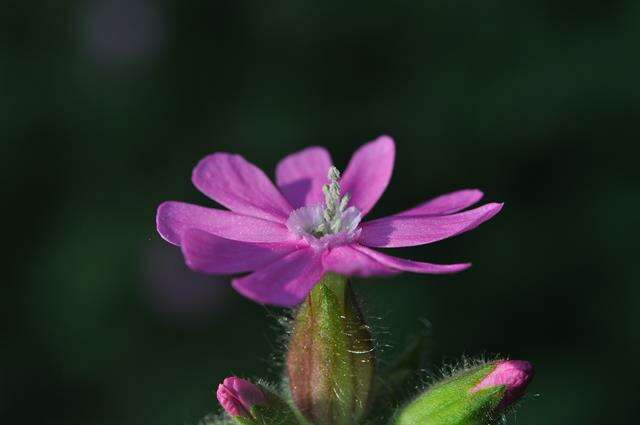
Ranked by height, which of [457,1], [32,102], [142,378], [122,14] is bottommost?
[142,378]

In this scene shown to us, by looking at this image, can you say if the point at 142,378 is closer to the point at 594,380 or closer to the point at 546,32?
the point at 594,380

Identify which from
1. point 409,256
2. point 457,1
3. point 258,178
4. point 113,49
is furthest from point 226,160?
point 113,49

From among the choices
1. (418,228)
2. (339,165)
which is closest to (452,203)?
(418,228)

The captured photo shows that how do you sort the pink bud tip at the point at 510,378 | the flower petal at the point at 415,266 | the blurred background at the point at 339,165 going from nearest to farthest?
the flower petal at the point at 415,266, the pink bud tip at the point at 510,378, the blurred background at the point at 339,165

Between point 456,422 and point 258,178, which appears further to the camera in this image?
point 258,178

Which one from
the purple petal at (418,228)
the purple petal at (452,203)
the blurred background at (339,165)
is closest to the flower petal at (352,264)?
the purple petal at (418,228)

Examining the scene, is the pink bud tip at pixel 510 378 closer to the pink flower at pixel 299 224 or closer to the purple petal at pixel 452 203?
the pink flower at pixel 299 224

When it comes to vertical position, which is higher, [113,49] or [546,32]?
[113,49]

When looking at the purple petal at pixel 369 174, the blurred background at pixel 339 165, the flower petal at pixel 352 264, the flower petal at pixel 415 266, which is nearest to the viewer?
the flower petal at pixel 352 264
